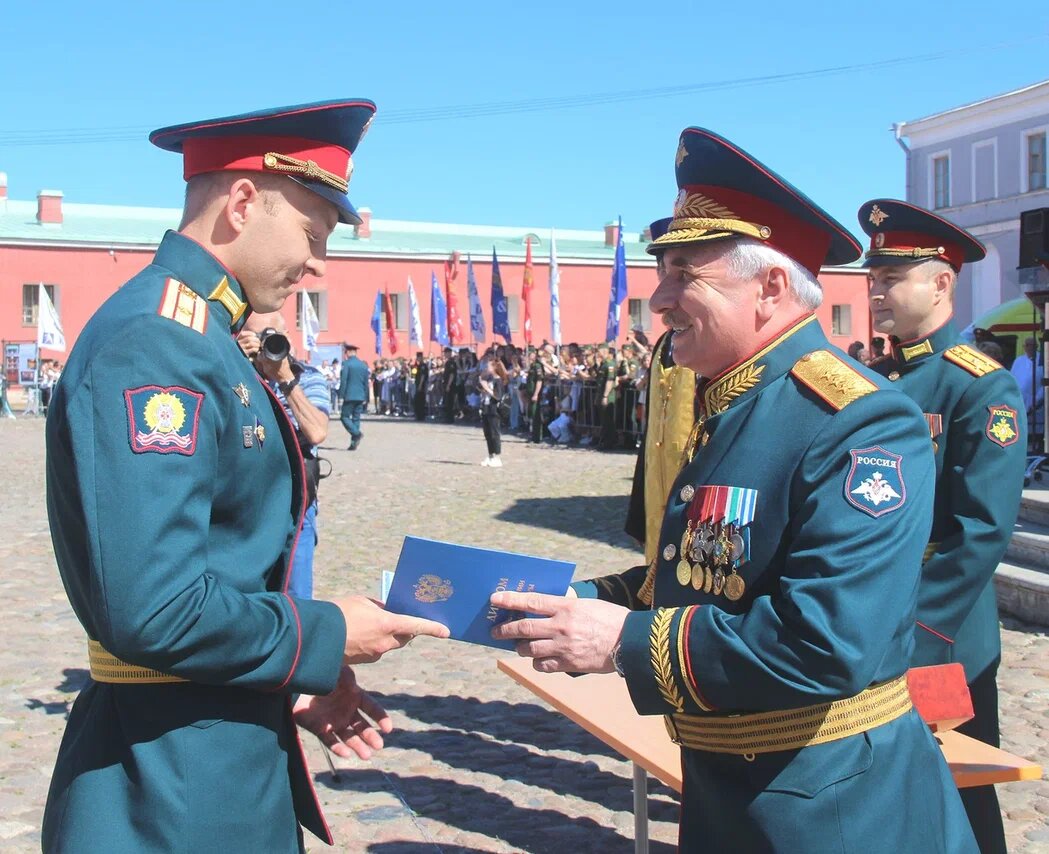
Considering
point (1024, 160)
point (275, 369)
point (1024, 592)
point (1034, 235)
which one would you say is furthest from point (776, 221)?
point (1024, 160)

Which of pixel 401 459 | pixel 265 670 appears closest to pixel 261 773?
pixel 265 670

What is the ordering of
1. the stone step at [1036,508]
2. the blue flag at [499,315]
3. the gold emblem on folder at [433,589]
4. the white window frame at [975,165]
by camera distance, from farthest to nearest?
1. the white window frame at [975,165]
2. the blue flag at [499,315]
3. the stone step at [1036,508]
4. the gold emblem on folder at [433,589]

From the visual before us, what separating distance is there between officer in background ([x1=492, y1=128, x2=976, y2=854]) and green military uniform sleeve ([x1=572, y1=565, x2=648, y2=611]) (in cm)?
41

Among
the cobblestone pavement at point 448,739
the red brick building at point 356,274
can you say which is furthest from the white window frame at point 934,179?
the cobblestone pavement at point 448,739

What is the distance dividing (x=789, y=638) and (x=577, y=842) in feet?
9.72

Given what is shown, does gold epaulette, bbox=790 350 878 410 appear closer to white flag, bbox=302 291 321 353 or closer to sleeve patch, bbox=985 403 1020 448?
sleeve patch, bbox=985 403 1020 448

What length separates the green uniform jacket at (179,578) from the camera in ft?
6.40

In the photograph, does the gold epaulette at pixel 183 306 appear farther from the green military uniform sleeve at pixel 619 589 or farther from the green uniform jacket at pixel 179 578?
the green military uniform sleeve at pixel 619 589

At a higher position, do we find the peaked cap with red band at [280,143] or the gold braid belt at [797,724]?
the peaked cap with red band at [280,143]

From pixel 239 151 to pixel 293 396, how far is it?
149 inches

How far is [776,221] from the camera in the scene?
7.64ft

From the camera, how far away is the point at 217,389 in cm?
214

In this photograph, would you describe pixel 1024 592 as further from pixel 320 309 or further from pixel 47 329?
pixel 320 309

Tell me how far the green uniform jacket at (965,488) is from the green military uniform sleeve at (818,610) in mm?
1390
